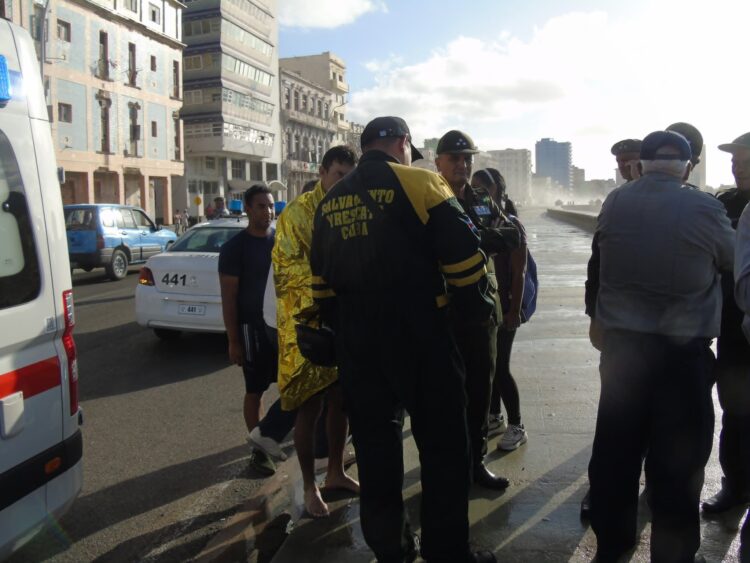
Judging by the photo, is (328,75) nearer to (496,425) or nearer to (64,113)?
(64,113)

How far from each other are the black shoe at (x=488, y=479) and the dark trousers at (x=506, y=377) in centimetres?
78

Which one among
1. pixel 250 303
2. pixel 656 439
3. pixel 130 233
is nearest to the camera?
pixel 656 439

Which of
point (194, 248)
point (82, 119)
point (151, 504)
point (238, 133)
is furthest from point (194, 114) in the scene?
point (151, 504)

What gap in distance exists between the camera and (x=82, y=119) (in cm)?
3731

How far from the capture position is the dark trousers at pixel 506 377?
464cm

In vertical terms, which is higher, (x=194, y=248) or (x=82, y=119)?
(x=82, y=119)

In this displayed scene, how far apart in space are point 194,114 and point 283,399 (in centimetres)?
5534

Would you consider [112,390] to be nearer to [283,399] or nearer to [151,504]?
[151,504]

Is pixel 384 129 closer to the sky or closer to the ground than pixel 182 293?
closer to the sky

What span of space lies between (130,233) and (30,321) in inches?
623

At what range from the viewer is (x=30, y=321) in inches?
112

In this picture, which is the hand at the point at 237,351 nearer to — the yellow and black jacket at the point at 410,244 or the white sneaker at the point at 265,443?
the white sneaker at the point at 265,443

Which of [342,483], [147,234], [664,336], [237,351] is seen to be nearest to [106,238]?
[147,234]

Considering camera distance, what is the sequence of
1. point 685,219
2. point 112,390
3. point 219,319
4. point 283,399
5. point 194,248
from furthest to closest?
1. point 194,248
2. point 219,319
3. point 112,390
4. point 283,399
5. point 685,219
